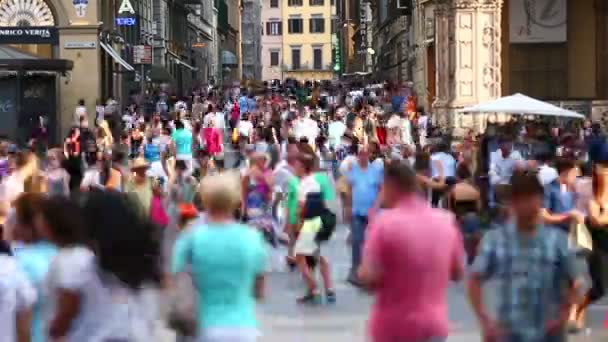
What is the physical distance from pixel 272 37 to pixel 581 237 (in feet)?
457

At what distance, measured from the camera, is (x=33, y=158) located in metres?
14.9

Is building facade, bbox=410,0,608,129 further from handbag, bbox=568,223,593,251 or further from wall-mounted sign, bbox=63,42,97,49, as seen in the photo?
handbag, bbox=568,223,593,251

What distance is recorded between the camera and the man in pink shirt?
6816 millimetres

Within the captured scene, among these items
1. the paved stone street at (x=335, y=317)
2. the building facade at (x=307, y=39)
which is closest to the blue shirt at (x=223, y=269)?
the paved stone street at (x=335, y=317)

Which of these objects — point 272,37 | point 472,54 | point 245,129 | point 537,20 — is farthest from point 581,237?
point 272,37

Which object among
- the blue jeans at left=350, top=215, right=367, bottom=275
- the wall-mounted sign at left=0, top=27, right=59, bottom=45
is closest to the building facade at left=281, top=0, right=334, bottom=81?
the wall-mounted sign at left=0, top=27, right=59, bottom=45

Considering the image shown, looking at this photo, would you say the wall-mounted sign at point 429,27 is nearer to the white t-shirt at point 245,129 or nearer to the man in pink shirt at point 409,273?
the white t-shirt at point 245,129

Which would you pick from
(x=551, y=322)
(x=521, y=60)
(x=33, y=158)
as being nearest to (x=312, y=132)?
(x=521, y=60)

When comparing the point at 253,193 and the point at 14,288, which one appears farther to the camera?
the point at 253,193

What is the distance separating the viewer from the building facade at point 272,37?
14925cm

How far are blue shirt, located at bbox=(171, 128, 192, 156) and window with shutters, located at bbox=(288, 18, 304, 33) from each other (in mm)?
123285

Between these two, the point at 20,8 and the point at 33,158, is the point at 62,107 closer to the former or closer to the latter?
the point at 20,8

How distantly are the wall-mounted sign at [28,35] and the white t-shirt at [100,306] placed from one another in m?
32.3

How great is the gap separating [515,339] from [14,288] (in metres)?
2.52
